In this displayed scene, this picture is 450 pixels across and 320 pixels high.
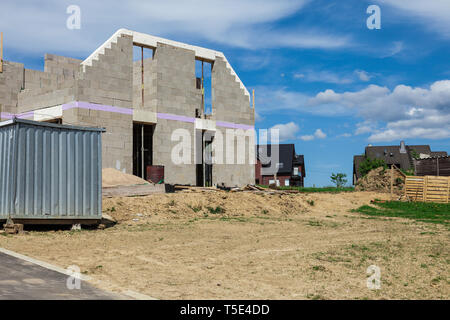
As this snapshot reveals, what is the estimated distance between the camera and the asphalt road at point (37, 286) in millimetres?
6723

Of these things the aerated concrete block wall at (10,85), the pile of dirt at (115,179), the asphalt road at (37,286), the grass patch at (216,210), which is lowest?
the asphalt road at (37,286)

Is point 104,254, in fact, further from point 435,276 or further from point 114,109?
point 114,109

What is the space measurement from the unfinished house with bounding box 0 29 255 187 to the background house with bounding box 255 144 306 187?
128 ft

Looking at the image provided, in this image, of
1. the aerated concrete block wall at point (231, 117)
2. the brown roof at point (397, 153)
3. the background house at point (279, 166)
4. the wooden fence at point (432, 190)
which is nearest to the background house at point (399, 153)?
the brown roof at point (397, 153)

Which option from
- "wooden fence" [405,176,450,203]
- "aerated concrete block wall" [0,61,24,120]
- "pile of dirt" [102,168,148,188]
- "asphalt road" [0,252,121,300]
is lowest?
"asphalt road" [0,252,121,300]

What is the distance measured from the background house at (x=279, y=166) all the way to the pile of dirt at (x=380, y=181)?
32353mm

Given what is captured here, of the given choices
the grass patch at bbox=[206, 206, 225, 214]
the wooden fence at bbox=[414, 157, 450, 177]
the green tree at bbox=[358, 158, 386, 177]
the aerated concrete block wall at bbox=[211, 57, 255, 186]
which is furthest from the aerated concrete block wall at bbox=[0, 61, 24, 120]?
the green tree at bbox=[358, 158, 386, 177]

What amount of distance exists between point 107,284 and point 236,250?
455 centimetres

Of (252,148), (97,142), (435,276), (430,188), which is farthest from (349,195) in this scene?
(435,276)

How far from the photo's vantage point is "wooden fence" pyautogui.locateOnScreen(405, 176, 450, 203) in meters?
30.6

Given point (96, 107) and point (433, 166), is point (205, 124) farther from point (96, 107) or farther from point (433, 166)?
point (433, 166)

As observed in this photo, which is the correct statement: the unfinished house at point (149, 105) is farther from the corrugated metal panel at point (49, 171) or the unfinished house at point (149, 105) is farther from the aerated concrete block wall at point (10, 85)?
the corrugated metal panel at point (49, 171)

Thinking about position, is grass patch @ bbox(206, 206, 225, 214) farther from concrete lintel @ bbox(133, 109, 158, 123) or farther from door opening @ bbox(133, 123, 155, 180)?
concrete lintel @ bbox(133, 109, 158, 123)

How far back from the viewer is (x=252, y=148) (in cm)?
3503
